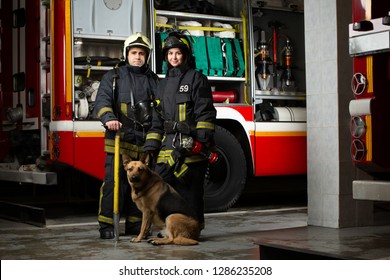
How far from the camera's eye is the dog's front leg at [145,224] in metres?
5.99

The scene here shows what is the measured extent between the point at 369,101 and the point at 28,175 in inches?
173

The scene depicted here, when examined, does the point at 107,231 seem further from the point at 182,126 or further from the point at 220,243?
the point at 182,126

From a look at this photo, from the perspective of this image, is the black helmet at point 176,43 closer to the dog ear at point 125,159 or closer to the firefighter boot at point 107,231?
Answer: the dog ear at point 125,159

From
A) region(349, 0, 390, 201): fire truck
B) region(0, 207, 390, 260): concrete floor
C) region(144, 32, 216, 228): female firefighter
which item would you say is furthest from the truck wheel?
region(349, 0, 390, 201): fire truck

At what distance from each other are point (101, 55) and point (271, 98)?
2.10 metres

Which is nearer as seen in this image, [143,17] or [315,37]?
[315,37]

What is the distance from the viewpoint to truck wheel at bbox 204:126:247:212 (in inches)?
330

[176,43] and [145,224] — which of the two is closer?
[145,224]

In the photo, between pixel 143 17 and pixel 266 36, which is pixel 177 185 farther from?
pixel 266 36

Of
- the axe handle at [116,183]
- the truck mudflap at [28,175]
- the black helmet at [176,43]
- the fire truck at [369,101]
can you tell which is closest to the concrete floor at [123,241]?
the axe handle at [116,183]

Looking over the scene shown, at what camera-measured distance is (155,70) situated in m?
7.95

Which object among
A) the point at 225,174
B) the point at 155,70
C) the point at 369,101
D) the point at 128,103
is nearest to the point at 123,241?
the point at 128,103

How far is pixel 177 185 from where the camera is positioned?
20.6 ft
